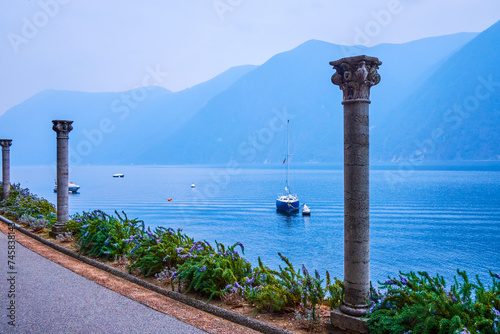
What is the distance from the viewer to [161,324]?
5223mm

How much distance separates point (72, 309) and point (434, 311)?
15.7 feet

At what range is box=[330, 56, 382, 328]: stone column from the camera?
4.77m

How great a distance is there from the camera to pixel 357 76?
4750 millimetres

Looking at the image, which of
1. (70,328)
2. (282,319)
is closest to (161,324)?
(70,328)

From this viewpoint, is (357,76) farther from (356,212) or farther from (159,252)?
(159,252)

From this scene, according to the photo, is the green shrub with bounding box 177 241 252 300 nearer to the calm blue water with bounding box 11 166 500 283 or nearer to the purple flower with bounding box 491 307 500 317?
the purple flower with bounding box 491 307 500 317

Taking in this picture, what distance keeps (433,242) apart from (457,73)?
627 feet

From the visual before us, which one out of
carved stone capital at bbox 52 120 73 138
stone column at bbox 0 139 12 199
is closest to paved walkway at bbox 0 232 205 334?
carved stone capital at bbox 52 120 73 138

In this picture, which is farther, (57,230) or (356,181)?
(57,230)

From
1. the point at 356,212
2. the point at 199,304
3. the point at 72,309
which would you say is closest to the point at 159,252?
the point at 199,304

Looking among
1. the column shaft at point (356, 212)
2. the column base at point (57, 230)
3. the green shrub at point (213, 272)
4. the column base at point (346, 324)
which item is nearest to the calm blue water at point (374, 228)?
the column base at point (57, 230)

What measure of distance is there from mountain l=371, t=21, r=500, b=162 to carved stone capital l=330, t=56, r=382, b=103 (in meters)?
181

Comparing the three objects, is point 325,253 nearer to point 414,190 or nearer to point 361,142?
point 361,142

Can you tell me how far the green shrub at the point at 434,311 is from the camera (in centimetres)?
393
